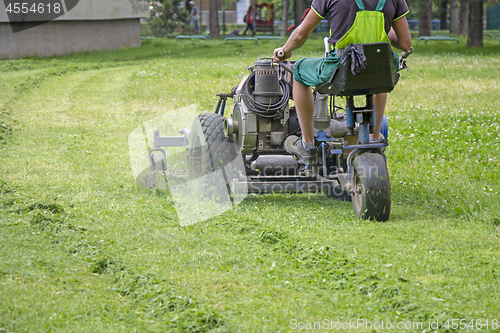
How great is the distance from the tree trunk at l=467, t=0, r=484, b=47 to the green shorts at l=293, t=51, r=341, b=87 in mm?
24476

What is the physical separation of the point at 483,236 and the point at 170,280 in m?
2.44

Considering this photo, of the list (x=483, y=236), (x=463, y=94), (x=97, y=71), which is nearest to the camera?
(x=483, y=236)

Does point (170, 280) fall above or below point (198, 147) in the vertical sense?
below

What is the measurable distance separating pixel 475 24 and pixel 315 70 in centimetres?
2532

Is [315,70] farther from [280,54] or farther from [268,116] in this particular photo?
[268,116]

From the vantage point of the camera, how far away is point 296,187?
5727 mm

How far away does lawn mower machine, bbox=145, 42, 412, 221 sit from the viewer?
4.93m

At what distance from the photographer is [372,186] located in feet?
15.9

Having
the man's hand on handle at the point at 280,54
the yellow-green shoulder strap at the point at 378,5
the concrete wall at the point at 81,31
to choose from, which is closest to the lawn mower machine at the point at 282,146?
the man's hand on handle at the point at 280,54

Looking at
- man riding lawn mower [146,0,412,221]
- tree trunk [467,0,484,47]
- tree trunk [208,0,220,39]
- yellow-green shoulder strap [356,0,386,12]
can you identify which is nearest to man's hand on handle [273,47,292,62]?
man riding lawn mower [146,0,412,221]

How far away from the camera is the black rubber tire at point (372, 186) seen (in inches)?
191

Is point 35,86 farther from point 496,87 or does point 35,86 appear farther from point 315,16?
point 315,16

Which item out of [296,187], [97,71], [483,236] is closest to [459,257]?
[483,236]

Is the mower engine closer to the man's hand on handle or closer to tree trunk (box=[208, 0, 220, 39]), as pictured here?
the man's hand on handle
